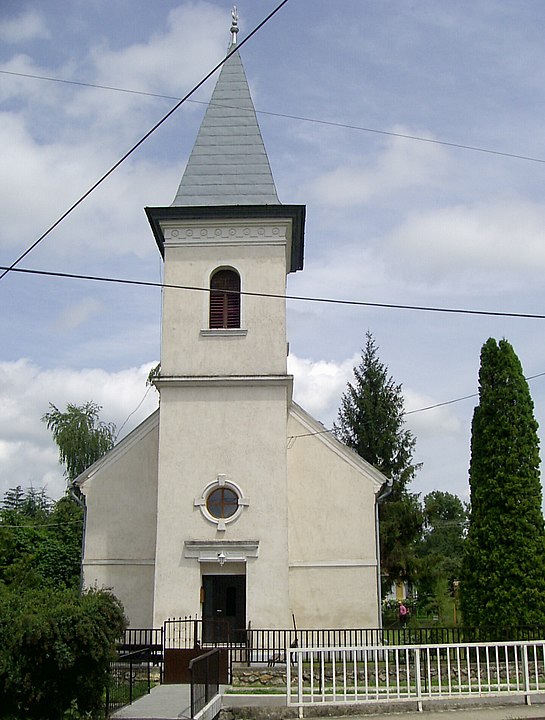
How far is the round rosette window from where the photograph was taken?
20.5m

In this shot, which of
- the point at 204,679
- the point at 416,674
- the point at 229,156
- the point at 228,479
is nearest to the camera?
the point at 204,679

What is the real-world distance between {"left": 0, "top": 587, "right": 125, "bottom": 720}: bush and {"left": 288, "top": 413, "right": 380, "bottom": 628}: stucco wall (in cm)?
1001

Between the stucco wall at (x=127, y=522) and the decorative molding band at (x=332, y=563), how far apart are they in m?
3.74

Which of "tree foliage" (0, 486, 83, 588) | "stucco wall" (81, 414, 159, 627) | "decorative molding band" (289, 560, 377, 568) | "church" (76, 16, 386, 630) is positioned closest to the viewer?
"church" (76, 16, 386, 630)

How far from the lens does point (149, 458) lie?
2273 centimetres

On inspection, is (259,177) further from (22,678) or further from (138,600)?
(22,678)

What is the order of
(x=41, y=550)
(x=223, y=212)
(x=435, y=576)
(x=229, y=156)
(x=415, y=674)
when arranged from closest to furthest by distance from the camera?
(x=415, y=674), (x=223, y=212), (x=229, y=156), (x=41, y=550), (x=435, y=576)

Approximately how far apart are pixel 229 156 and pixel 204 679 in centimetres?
1437

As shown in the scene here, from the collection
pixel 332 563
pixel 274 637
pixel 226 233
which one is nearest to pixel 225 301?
pixel 226 233

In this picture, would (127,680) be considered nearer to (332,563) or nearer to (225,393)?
(332,563)

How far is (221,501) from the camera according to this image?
20688mm

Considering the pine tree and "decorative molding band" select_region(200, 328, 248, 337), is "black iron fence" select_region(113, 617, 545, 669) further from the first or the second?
the pine tree

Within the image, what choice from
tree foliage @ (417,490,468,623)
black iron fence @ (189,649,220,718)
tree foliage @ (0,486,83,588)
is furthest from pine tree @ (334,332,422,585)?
black iron fence @ (189,649,220,718)

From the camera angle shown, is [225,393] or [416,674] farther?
[225,393]
